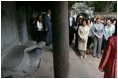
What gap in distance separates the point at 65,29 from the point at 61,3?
0.44m

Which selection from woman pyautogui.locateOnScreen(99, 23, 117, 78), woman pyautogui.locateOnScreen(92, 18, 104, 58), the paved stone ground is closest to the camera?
woman pyautogui.locateOnScreen(99, 23, 117, 78)

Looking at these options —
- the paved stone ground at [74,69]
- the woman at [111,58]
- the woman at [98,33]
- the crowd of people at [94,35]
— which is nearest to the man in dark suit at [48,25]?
the crowd of people at [94,35]

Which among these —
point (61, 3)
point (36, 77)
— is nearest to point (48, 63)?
point (36, 77)

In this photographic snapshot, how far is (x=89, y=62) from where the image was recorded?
5.89 metres

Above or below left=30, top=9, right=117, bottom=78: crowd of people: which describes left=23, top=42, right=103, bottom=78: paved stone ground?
below

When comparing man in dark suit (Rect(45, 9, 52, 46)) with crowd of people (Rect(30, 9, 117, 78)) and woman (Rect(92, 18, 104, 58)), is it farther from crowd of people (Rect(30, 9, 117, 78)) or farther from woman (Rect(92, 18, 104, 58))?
woman (Rect(92, 18, 104, 58))

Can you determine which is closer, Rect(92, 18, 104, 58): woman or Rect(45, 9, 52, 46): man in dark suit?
Rect(92, 18, 104, 58): woman

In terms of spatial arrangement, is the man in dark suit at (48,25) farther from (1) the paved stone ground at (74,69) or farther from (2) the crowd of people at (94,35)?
(1) the paved stone ground at (74,69)

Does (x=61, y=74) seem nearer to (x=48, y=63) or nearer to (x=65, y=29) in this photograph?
(x=65, y=29)

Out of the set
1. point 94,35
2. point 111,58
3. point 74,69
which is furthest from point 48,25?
point 111,58

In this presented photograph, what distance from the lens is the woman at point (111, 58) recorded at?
301 cm

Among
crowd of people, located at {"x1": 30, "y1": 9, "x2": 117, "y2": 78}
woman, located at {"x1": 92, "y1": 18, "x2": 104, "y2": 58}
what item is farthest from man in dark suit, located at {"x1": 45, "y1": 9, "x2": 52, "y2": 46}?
woman, located at {"x1": 92, "y1": 18, "x2": 104, "y2": 58}

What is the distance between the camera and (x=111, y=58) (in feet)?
10.1

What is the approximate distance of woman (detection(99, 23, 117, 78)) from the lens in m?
3.01
